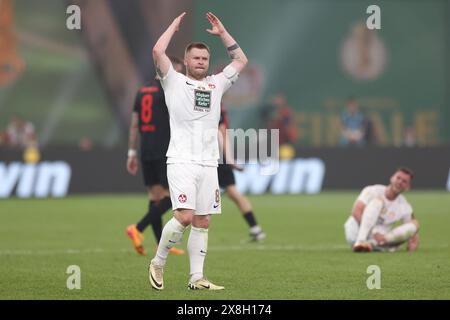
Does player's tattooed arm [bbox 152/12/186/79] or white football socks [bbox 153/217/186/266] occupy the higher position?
player's tattooed arm [bbox 152/12/186/79]

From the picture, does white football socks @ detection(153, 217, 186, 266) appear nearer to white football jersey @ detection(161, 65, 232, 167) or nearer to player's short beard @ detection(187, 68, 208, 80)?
white football jersey @ detection(161, 65, 232, 167)

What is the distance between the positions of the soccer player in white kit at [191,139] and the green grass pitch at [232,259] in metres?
0.59

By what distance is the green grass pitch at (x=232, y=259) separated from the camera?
33.8 ft

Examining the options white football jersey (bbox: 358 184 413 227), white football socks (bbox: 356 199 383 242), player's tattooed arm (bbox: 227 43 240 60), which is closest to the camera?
player's tattooed arm (bbox: 227 43 240 60)

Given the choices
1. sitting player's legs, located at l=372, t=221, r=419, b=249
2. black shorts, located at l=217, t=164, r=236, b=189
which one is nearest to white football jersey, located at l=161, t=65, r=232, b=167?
sitting player's legs, located at l=372, t=221, r=419, b=249

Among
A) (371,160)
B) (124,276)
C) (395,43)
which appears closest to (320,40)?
(395,43)

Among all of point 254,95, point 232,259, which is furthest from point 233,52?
A: point 254,95

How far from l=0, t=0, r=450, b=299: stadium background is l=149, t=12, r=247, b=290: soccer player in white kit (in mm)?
8448

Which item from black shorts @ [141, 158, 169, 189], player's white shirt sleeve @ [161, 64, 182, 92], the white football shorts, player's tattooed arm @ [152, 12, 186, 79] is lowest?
black shorts @ [141, 158, 169, 189]

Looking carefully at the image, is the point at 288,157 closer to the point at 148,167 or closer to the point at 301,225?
the point at 301,225

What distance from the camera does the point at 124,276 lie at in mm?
11609

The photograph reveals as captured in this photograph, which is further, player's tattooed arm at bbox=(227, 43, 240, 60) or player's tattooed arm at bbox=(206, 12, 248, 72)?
player's tattooed arm at bbox=(227, 43, 240, 60)

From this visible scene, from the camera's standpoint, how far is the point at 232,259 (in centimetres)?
1347

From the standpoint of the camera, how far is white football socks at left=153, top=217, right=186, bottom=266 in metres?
10.4
